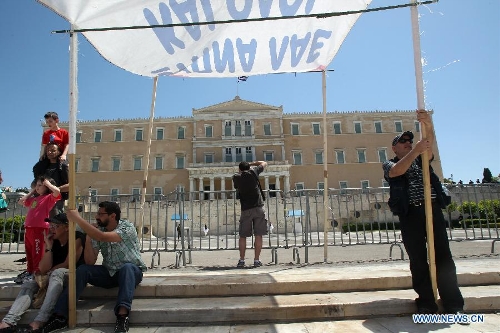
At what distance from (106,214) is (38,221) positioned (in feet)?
3.15

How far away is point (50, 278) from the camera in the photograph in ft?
9.28

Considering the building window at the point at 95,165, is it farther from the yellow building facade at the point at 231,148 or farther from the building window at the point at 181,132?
the building window at the point at 181,132

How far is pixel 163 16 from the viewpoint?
11.5 ft

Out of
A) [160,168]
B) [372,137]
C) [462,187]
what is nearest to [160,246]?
[462,187]

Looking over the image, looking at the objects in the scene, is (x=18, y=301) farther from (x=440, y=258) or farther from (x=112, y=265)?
(x=440, y=258)

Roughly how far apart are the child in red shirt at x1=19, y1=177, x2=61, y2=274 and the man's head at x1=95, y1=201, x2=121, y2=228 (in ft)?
2.31

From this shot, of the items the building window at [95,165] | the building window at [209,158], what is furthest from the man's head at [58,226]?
the building window at [95,165]

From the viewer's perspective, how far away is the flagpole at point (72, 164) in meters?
2.72

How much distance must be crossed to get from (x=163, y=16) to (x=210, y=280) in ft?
8.98

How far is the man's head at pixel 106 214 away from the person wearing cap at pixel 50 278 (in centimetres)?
30

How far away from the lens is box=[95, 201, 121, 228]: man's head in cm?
316

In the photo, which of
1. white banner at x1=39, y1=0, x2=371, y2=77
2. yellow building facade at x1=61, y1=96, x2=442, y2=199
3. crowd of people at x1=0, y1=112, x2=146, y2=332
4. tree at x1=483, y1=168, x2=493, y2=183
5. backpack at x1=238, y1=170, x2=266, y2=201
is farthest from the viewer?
tree at x1=483, y1=168, x2=493, y2=183

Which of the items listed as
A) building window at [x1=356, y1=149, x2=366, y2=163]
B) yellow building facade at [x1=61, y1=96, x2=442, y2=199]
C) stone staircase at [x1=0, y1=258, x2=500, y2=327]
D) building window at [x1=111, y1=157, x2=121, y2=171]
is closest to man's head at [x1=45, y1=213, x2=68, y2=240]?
stone staircase at [x1=0, y1=258, x2=500, y2=327]

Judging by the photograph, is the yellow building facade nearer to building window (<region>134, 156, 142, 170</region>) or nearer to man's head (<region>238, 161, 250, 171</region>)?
building window (<region>134, 156, 142, 170</region>)
